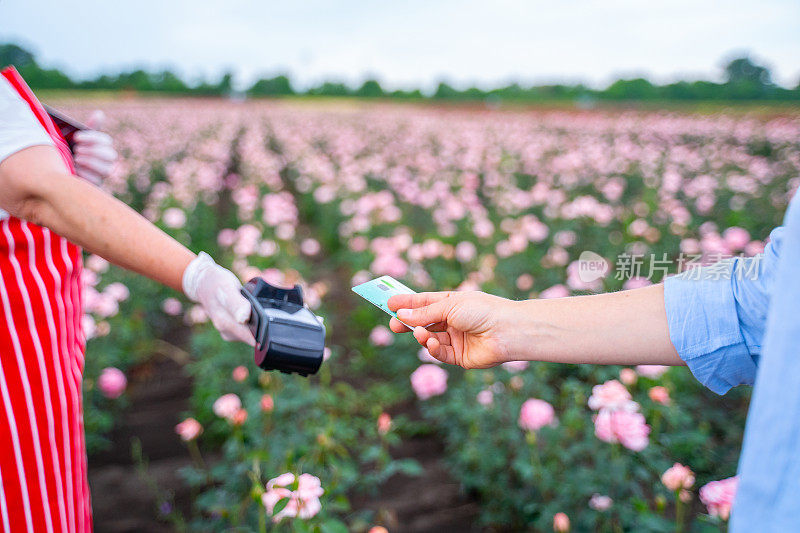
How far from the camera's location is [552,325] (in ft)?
3.04

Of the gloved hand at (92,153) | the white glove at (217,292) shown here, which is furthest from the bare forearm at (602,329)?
the gloved hand at (92,153)

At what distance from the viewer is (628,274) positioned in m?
1.63

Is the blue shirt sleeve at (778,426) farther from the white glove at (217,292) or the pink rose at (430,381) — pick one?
the pink rose at (430,381)

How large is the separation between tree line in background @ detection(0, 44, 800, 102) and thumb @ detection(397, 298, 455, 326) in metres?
9.37

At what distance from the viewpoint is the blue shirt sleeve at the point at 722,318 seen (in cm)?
78

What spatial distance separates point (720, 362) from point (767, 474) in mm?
416

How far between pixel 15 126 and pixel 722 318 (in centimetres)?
113

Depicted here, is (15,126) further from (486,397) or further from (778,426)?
(486,397)

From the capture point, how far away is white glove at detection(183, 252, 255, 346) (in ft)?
3.09

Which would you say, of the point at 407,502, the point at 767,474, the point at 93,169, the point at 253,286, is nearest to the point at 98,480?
the point at 407,502

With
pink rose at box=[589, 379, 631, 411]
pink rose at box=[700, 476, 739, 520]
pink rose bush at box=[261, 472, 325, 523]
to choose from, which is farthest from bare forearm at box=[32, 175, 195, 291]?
pink rose at box=[700, 476, 739, 520]

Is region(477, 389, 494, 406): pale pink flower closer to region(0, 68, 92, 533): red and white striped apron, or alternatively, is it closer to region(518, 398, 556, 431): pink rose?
region(518, 398, 556, 431): pink rose

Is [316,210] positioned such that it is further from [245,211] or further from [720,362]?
[720,362]

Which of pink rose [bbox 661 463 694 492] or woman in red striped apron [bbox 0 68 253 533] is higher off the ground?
woman in red striped apron [bbox 0 68 253 533]
